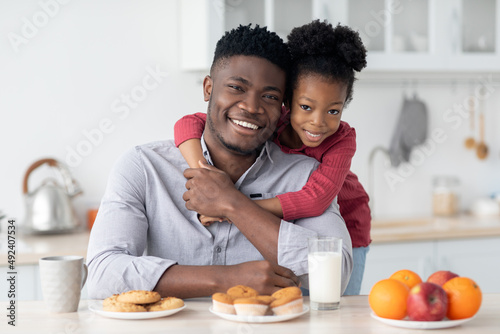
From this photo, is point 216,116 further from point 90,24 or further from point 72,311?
point 90,24

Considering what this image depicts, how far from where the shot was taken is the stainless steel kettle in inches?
103

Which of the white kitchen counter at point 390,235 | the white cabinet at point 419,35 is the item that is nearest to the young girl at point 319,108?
the white kitchen counter at point 390,235

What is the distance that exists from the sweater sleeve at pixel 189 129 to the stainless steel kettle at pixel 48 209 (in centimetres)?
108

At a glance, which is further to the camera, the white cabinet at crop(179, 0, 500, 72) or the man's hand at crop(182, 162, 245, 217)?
the white cabinet at crop(179, 0, 500, 72)

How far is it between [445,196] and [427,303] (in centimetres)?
243

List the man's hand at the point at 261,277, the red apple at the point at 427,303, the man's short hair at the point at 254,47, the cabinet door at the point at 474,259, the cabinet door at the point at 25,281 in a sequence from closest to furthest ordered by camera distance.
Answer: the red apple at the point at 427,303 → the man's hand at the point at 261,277 → the man's short hair at the point at 254,47 → the cabinet door at the point at 25,281 → the cabinet door at the point at 474,259

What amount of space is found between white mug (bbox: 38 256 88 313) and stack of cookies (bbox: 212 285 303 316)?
285 millimetres

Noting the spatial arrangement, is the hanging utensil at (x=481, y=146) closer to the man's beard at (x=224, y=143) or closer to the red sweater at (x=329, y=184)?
the red sweater at (x=329, y=184)

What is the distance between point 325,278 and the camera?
47.0 inches

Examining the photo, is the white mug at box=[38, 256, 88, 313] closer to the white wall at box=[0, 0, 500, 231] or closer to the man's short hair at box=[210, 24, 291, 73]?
the man's short hair at box=[210, 24, 291, 73]

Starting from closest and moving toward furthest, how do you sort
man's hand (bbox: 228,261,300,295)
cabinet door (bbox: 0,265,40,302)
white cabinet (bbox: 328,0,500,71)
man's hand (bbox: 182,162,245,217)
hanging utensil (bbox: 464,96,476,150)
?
man's hand (bbox: 228,261,300,295), man's hand (bbox: 182,162,245,217), cabinet door (bbox: 0,265,40,302), white cabinet (bbox: 328,0,500,71), hanging utensil (bbox: 464,96,476,150)

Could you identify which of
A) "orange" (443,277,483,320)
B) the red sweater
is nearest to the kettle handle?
the red sweater

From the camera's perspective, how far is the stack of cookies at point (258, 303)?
3.56ft

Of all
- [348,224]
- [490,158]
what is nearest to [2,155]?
[348,224]
